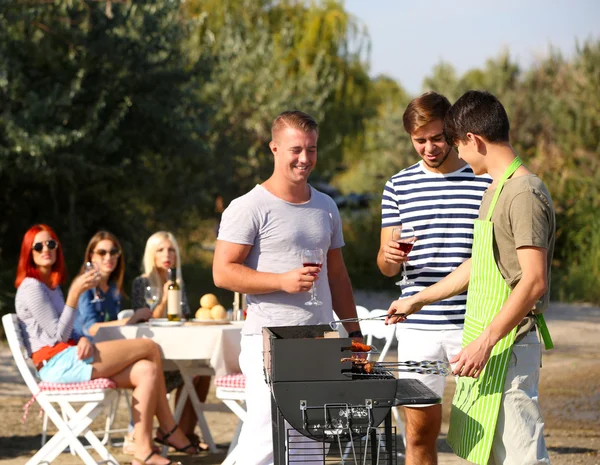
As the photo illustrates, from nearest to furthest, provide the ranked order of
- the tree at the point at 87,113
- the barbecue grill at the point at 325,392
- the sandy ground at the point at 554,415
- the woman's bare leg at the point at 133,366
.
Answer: the barbecue grill at the point at 325,392 → the woman's bare leg at the point at 133,366 → the sandy ground at the point at 554,415 → the tree at the point at 87,113

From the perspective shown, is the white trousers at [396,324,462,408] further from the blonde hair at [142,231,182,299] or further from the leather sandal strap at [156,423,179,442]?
the blonde hair at [142,231,182,299]

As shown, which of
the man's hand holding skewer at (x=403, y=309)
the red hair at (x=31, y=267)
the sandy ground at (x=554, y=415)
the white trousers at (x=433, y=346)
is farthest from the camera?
the sandy ground at (x=554, y=415)

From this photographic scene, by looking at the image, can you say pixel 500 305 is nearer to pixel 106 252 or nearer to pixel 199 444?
pixel 199 444

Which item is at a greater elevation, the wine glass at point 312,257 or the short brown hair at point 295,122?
the short brown hair at point 295,122

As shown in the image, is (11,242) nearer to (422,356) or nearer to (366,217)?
(366,217)

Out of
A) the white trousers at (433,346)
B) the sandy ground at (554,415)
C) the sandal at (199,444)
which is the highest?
the white trousers at (433,346)

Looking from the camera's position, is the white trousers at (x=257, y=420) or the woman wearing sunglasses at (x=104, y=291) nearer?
the white trousers at (x=257, y=420)

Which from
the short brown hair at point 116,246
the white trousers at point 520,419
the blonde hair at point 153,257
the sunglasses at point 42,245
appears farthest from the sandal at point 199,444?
the white trousers at point 520,419

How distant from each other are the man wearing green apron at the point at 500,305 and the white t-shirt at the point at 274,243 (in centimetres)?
98

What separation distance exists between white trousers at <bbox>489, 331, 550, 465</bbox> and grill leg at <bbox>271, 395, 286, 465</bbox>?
77 centimetres

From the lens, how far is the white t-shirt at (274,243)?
14.8 feet

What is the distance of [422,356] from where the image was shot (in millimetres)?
4648

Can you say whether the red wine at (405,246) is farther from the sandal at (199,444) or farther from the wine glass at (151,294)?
the sandal at (199,444)

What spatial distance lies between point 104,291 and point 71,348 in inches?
59.2
